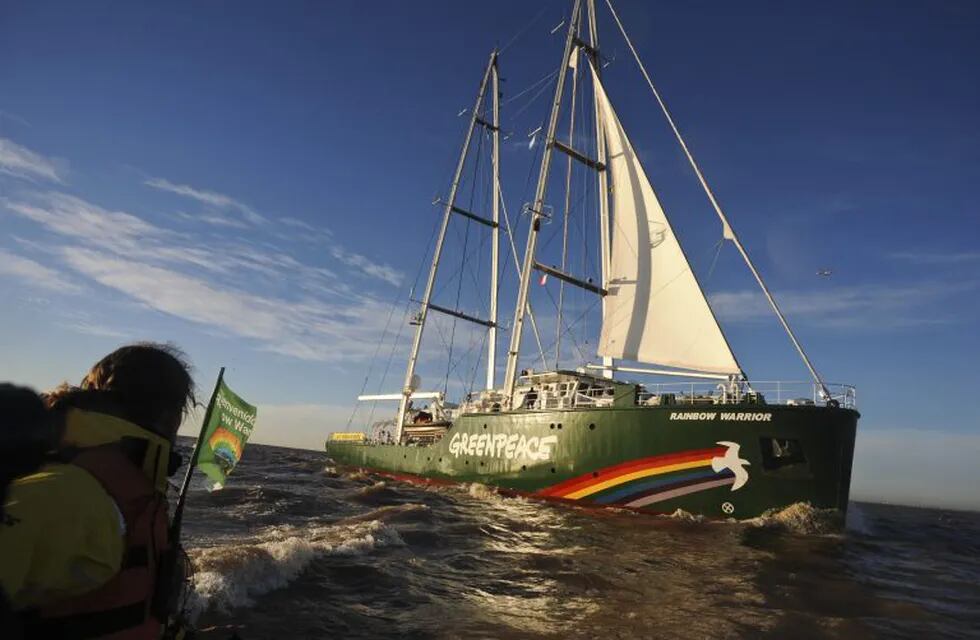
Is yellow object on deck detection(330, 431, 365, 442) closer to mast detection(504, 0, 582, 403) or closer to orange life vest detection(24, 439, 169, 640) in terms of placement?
mast detection(504, 0, 582, 403)


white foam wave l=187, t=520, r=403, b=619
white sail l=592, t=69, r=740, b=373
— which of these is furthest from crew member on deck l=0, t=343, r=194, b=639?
white sail l=592, t=69, r=740, b=373

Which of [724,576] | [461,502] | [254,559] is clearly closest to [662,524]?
[724,576]

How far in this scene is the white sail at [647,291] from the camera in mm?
20672

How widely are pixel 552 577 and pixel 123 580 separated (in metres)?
8.66

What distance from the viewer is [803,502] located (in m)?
15.7

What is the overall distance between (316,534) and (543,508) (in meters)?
9.14

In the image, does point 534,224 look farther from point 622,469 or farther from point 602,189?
point 622,469

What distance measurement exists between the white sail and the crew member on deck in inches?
770

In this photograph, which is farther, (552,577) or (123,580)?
(552,577)

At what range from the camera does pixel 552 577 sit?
31.5 feet

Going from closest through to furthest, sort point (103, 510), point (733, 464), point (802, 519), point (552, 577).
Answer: point (103, 510)
point (552, 577)
point (802, 519)
point (733, 464)

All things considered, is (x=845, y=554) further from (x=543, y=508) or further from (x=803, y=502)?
(x=543, y=508)

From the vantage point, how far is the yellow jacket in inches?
58.0

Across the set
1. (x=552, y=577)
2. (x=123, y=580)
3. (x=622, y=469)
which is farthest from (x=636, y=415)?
(x=123, y=580)
